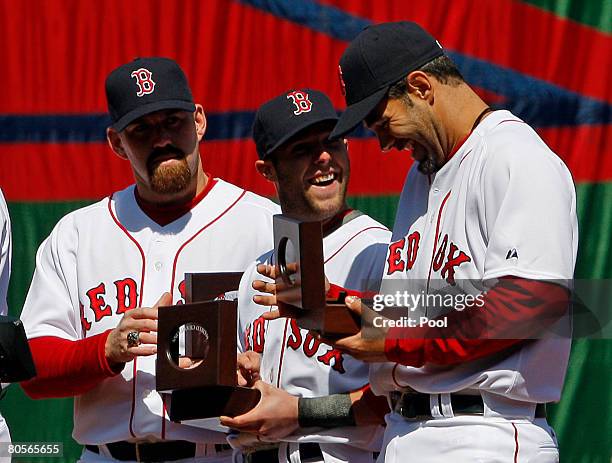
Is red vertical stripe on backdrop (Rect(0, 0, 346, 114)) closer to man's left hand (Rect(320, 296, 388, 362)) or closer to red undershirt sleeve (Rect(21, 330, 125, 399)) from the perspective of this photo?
red undershirt sleeve (Rect(21, 330, 125, 399))

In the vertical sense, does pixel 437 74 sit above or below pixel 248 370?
above

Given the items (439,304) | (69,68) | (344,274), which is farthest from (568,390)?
(69,68)

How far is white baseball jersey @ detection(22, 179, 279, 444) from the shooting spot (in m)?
3.07

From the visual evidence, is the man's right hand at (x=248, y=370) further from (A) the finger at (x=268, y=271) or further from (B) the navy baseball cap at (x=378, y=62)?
(B) the navy baseball cap at (x=378, y=62)

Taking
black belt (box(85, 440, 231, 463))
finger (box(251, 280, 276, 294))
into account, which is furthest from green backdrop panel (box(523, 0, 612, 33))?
black belt (box(85, 440, 231, 463))

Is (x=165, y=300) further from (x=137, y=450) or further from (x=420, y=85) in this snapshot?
(x=420, y=85)

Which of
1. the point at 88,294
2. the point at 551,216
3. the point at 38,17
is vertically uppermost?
the point at 38,17

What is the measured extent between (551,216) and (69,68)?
2562 mm

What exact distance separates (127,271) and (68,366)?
12.6 inches

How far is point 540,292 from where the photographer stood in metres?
2.21

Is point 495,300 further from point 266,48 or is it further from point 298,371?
point 266,48

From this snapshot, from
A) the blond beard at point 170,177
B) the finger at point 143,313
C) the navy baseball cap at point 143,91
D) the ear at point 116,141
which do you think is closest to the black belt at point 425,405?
the finger at point 143,313

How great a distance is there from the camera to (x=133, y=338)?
2887 millimetres

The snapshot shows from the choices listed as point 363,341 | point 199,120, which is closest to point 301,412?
point 363,341
